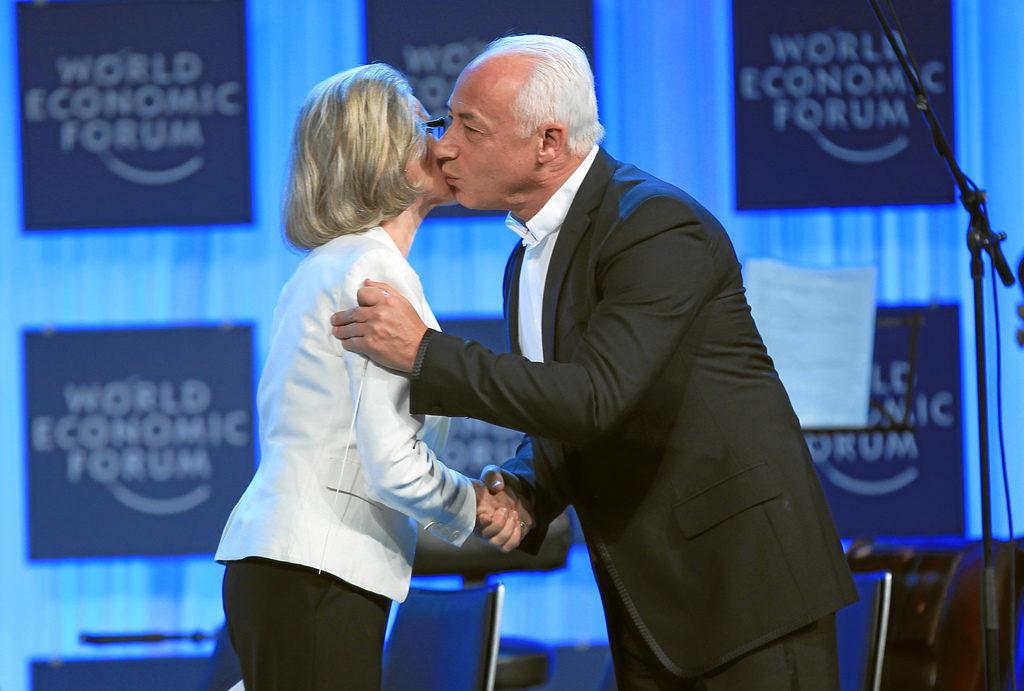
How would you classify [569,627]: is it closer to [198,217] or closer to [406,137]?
[198,217]

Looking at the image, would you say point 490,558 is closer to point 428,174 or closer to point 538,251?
point 538,251

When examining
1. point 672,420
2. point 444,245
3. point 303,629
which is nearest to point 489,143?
point 672,420

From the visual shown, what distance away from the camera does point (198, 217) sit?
4.20 metres

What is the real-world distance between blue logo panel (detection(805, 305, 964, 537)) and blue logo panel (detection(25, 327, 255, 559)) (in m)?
Result: 2.03

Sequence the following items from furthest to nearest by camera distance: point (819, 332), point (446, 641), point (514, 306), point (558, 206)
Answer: point (819, 332) → point (446, 641) → point (514, 306) → point (558, 206)

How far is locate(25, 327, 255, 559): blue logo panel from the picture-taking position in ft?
13.5

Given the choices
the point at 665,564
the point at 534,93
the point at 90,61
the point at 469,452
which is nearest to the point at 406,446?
the point at 665,564

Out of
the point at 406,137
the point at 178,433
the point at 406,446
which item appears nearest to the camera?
the point at 406,446

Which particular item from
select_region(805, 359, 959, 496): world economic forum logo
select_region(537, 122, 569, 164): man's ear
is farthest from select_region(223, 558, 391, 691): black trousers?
select_region(805, 359, 959, 496): world economic forum logo

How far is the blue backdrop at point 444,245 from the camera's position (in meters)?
4.25

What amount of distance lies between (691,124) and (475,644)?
2461 mm

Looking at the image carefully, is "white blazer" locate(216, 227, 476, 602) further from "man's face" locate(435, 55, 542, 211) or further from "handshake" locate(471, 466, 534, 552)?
"man's face" locate(435, 55, 542, 211)

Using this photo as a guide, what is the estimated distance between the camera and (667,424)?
196 centimetres

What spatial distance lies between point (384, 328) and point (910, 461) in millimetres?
2802
